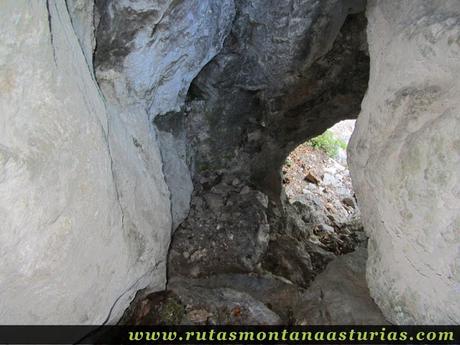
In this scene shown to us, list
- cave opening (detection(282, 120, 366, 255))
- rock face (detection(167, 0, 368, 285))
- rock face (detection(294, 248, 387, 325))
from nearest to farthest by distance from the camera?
rock face (detection(294, 248, 387, 325)) < rock face (detection(167, 0, 368, 285)) < cave opening (detection(282, 120, 366, 255))

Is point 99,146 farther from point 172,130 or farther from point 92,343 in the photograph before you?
point 172,130

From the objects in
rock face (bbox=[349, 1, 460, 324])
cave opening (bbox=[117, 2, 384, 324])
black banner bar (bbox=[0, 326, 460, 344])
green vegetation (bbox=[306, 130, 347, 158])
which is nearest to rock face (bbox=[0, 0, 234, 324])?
black banner bar (bbox=[0, 326, 460, 344])

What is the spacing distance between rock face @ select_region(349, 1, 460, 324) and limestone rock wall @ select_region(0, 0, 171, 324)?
5.45ft

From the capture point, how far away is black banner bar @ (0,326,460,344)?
1957 mm

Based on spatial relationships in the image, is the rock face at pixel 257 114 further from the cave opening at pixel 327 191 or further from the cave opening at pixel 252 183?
the cave opening at pixel 327 191

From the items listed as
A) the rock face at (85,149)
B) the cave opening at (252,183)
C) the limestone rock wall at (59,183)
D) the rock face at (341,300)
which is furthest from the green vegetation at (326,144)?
the limestone rock wall at (59,183)

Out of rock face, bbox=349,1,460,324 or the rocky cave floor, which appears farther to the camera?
the rocky cave floor

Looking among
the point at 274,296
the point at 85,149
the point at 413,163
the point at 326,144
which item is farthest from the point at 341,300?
the point at 326,144

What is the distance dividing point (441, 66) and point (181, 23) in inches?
73.7

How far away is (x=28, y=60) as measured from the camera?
4.64 ft

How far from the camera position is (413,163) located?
1832 mm

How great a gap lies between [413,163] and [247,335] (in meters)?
1.80

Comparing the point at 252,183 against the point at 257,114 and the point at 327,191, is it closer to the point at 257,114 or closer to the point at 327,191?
the point at 257,114

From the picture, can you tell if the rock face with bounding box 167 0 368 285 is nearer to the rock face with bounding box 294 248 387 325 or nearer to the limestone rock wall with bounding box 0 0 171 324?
the rock face with bounding box 294 248 387 325
